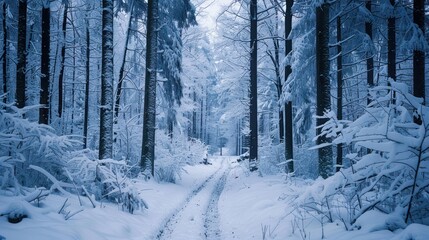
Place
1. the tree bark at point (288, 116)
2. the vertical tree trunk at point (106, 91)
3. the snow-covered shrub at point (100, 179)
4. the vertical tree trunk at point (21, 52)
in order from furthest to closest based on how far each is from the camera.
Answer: the tree bark at point (288, 116) < the vertical tree trunk at point (21, 52) < the vertical tree trunk at point (106, 91) < the snow-covered shrub at point (100, 179)

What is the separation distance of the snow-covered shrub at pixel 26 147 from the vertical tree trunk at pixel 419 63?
30.7 ft

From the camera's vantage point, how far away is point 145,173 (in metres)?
10.5

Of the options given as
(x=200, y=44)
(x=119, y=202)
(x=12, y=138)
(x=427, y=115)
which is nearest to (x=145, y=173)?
(x=119, y=202)

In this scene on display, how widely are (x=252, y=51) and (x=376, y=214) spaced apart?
468 inches

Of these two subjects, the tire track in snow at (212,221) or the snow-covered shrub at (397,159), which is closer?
the snow-covered shrub at (397,159)

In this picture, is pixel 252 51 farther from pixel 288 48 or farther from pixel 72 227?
pixel 72 227

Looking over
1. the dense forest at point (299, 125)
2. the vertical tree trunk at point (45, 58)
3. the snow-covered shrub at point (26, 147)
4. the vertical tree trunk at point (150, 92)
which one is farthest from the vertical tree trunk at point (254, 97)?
the snow-covered shrub at point (26, 147)

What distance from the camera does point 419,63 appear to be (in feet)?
25.8

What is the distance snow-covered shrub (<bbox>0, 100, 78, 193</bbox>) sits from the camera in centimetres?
511

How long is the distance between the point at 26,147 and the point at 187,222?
3.99 metres

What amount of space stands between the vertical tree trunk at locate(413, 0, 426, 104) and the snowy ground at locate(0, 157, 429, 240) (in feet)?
16.8

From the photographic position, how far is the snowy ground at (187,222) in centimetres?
367

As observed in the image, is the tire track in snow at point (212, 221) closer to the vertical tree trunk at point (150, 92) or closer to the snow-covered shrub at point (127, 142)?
the vertical tree trunk at point (150, 92)

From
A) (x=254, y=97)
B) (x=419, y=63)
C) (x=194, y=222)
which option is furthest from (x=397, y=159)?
(x=254, y=97)
